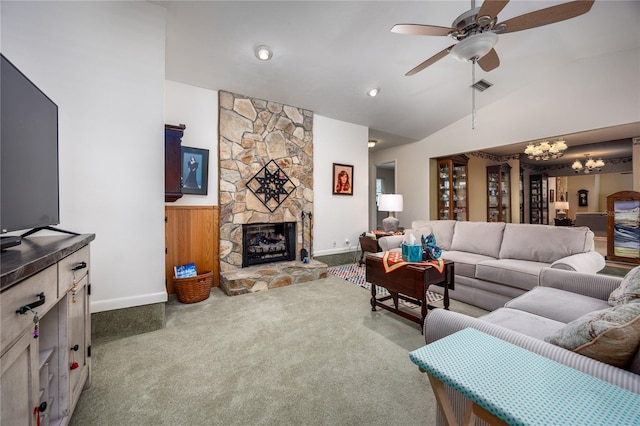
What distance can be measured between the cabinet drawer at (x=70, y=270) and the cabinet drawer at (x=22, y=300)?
0.24 feet

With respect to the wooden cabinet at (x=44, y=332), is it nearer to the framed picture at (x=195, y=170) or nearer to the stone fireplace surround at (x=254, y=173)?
the stone fireplace surround at (x=254, y=173)

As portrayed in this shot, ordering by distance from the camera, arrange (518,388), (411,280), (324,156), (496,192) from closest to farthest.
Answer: (518,388), (411,280), (324,156), (496,192)

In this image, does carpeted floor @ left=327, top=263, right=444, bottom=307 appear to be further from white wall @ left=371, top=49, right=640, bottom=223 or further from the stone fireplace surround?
white wall @ left=371, top=49, right=640, bottom=223

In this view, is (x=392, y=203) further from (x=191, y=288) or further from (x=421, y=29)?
(x=191, y=288)

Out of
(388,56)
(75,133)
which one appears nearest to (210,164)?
(75,133)

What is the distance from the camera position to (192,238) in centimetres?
340

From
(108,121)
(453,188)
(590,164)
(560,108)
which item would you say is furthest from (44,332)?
(590,164)

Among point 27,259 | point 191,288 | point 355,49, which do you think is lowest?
point 191,288

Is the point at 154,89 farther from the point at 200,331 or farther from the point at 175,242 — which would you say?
the point at 200,331

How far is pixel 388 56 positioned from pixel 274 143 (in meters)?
1.95

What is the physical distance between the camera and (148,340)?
2.13 meters

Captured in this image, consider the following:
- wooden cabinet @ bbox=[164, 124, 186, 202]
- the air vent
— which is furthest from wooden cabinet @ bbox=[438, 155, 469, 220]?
wooden cabinet @ bbox=[164, 124, 186, 202]

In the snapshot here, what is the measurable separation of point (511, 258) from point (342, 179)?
2821mm

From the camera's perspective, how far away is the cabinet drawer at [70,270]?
1133mm
